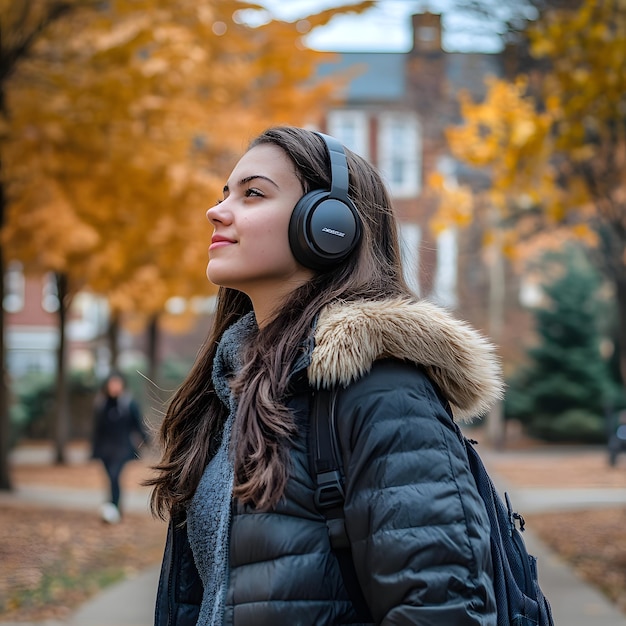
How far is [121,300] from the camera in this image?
1953 cm

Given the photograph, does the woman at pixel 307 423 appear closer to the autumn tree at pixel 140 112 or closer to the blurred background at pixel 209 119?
the blurred background at pixel 209 119

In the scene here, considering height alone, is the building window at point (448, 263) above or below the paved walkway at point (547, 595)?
above

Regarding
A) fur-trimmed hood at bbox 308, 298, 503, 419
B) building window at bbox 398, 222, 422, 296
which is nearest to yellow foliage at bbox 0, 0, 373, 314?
building window at bbox 398, 222, 422, 296

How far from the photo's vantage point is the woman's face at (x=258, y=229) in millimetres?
2236

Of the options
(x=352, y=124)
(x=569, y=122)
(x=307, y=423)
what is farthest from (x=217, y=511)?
(x=352, y=124)

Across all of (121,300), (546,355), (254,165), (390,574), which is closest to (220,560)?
(390,574)

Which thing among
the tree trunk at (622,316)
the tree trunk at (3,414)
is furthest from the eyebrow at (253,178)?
the tree trunk at (3,414)

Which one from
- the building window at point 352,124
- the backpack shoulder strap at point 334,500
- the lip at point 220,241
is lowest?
the backpack shoulder strap at point 334,500

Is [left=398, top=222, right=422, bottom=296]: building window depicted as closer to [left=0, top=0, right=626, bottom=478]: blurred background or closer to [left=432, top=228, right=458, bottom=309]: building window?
[left=0, top=0, right=626, bottom=478]: blurred background

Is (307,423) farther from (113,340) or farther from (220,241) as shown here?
(113,340)

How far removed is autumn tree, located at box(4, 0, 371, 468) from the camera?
9.82 metres

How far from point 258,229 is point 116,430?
10.5 meters

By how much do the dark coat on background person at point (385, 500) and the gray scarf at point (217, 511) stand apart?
1.3 inches

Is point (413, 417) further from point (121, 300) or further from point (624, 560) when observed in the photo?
point (121, 300)
